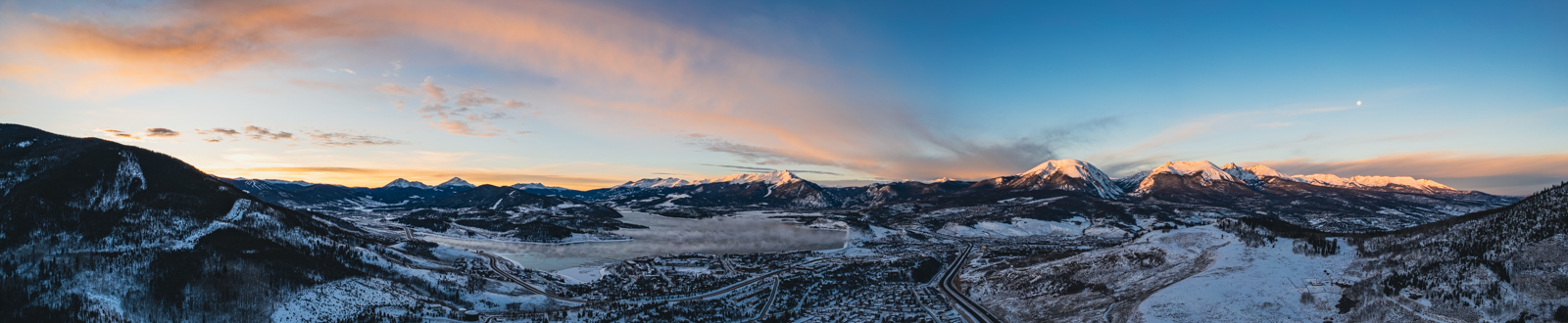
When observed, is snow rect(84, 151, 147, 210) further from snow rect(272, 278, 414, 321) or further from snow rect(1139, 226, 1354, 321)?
snow rect(1139, 226, 1354, 321)

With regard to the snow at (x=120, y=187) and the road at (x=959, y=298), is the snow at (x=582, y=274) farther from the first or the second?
the snow at (x=120, y=187)

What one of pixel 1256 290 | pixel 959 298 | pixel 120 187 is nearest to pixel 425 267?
pixel 120 187

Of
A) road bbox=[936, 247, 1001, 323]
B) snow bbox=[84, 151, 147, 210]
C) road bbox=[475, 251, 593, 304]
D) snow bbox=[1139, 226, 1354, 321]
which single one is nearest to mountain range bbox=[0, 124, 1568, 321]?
snow bbox=[1139, 226, 1354, 321]

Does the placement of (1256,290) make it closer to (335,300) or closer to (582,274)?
(582,274)

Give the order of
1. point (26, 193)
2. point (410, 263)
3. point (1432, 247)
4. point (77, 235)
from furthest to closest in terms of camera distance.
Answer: point (410, 263), point (26, 193), point (77, 235), point (1432, 247)

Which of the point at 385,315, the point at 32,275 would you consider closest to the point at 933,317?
the point at 385,315

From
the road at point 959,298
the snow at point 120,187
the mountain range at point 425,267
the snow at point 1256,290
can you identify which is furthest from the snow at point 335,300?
the snow at point 1256,290

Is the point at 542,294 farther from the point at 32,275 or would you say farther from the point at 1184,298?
the point at 1184,298
